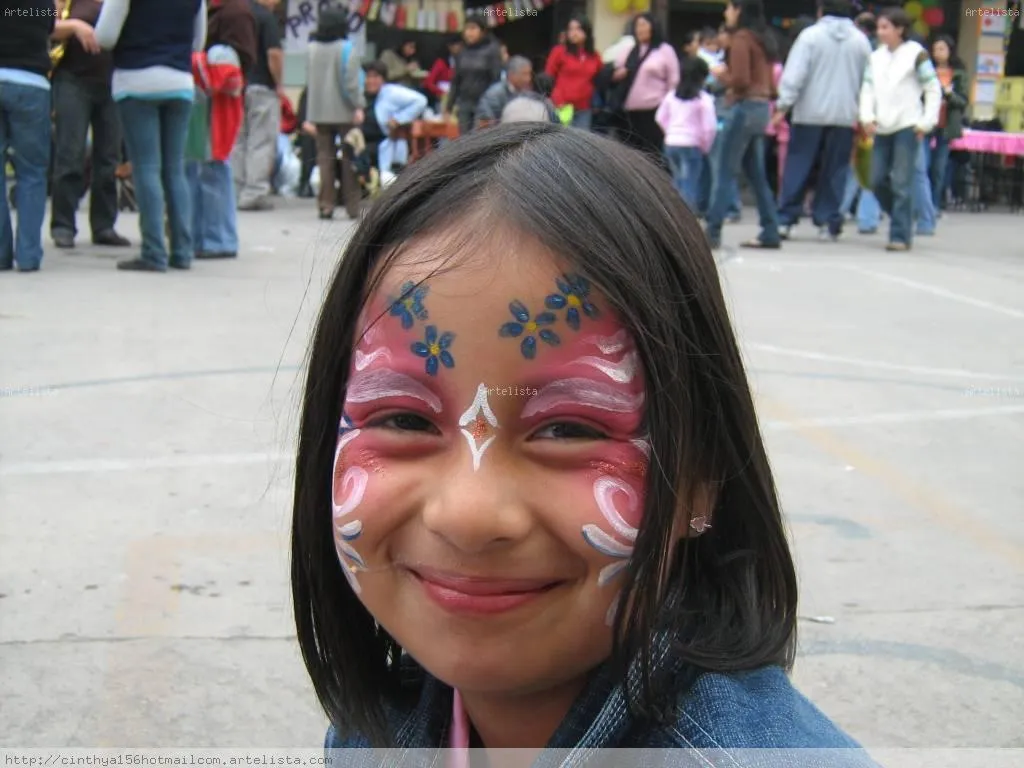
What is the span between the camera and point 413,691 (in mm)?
1708

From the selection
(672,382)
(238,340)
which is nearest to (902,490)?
(672,382)

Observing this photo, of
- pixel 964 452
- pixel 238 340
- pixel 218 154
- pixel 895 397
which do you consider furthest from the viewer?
pixel 218 154

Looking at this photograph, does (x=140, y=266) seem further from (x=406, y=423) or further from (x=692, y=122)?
(x=406, y=423)

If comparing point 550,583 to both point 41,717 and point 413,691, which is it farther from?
point 41,717

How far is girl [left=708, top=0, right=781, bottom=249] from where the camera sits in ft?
33.0

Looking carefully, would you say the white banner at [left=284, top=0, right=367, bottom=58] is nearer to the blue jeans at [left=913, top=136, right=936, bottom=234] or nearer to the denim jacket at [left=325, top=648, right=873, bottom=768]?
the blue jeans at [left=913, top=136, right=936, bottom=234]

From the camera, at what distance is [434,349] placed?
134 cm

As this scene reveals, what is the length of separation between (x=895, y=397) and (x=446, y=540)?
4.25 meters

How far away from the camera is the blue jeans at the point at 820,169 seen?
10977 millimetres

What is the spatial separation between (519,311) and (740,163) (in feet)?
31.9

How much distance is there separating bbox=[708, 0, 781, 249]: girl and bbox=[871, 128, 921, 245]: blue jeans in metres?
0.99

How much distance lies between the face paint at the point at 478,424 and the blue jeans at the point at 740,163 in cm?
896

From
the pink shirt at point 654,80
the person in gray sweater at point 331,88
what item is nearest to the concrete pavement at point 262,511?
the pink shirt at point 654,80

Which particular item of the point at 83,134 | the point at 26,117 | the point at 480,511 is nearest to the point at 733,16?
the point at 83,134
